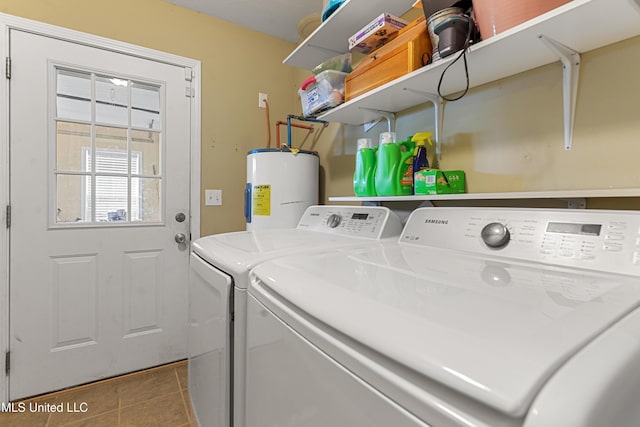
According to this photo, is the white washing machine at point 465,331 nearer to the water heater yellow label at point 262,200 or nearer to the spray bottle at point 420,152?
the spray bottle at point 420,152

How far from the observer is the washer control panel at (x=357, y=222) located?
1271mm

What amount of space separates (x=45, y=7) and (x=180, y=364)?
227 cm

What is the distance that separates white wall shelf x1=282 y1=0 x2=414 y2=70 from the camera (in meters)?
1.41

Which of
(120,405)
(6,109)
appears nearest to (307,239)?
(120,405)

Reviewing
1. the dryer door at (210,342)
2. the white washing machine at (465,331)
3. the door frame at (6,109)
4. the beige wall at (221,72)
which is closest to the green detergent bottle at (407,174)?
the white washing machine at (465,331)

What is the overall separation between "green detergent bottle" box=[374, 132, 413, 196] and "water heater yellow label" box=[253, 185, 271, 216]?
767mm

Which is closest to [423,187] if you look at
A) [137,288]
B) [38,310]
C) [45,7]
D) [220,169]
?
[220,169]

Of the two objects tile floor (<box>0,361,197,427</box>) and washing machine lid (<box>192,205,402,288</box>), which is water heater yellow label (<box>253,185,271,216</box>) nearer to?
washing machine lid (<box>192,205,402,288</box>)

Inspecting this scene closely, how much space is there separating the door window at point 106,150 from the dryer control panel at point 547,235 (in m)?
1.80

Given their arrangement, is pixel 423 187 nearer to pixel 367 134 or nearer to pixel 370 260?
pixel 370 260

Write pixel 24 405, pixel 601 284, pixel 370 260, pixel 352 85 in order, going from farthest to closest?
pixel 24 405 < pixel 352 85 < pixel 370 260 < pixel 601 284

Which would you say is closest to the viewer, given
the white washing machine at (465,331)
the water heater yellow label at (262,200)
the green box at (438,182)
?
the white washing machine at (465,331)

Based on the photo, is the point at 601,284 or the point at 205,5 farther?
the point at 205,5

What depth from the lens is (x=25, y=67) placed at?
1693 millimetres
